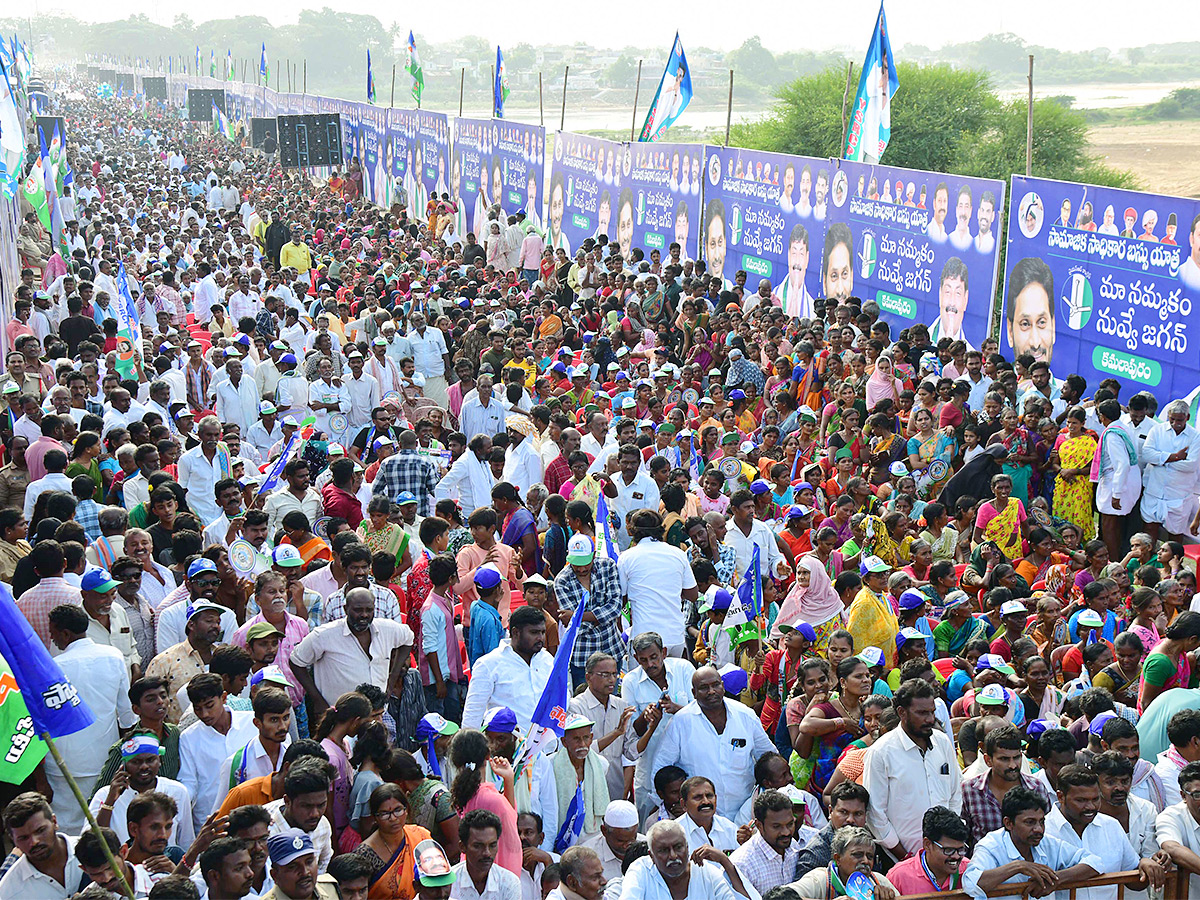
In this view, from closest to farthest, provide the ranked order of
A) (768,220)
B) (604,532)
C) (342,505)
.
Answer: (604,532), (342,505), (768,220)

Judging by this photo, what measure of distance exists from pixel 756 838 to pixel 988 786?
3.33 feet

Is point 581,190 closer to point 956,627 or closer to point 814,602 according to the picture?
point 814,602

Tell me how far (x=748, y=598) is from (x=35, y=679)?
402 cm

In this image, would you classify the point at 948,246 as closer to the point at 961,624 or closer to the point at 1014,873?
the point at 961,624

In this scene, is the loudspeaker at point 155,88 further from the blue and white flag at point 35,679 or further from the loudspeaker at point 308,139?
the blue and white flag at point 35,679

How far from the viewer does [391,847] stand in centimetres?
477


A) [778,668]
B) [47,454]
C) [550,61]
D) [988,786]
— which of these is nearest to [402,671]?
[778,668]

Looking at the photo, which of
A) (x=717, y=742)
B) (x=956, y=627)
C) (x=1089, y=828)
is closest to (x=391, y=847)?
(x=717, y=742)

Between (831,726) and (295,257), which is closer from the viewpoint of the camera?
(831,726)

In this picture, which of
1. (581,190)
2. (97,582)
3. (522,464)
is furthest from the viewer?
(581,190)

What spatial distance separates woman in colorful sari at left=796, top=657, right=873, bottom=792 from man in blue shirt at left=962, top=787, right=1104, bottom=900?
1000 millimetres

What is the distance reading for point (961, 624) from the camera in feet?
23.1

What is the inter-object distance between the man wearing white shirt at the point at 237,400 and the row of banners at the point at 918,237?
6.88m

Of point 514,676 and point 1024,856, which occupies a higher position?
point 514,676
